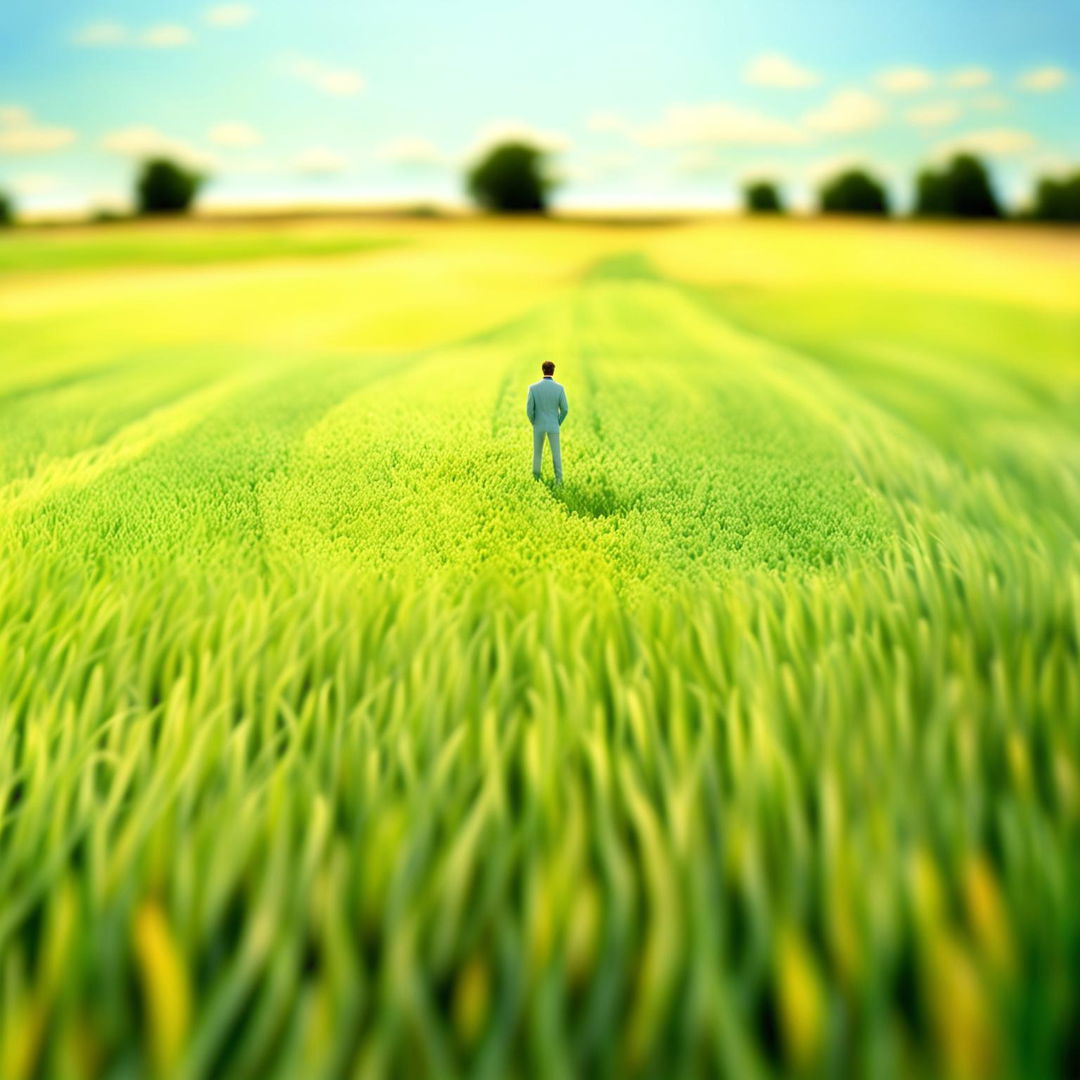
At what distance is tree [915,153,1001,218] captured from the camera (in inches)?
1328

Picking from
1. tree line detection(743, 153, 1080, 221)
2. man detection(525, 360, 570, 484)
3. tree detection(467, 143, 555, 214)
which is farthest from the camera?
tree detection(467, 143, 555, 214)

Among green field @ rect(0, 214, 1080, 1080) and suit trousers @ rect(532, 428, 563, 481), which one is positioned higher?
suit trousers @ rect(532, 428, 563, 481)

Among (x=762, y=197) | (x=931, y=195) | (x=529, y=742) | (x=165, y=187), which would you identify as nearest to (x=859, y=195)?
(x=931, y=195)

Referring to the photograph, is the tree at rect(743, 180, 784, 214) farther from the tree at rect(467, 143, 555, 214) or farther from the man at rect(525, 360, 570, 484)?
the man at rect(525, 360, 570, 484)

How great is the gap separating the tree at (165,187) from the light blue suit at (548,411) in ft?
118

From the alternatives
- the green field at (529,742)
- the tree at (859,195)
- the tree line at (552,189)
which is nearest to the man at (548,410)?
the green field at (529,742)

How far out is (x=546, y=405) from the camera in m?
5.64

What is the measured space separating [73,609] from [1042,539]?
625 cm

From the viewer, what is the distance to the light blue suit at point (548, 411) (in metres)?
5.61

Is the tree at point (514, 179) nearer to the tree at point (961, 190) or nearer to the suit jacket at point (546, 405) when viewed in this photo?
the tree at point (961, 190)

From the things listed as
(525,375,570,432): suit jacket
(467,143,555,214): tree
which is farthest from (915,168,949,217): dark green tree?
(525,375,570,432): suit jacket

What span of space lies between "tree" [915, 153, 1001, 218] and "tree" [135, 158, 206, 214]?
31434 millimetres

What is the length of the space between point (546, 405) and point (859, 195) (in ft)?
124

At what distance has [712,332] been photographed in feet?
42.9
